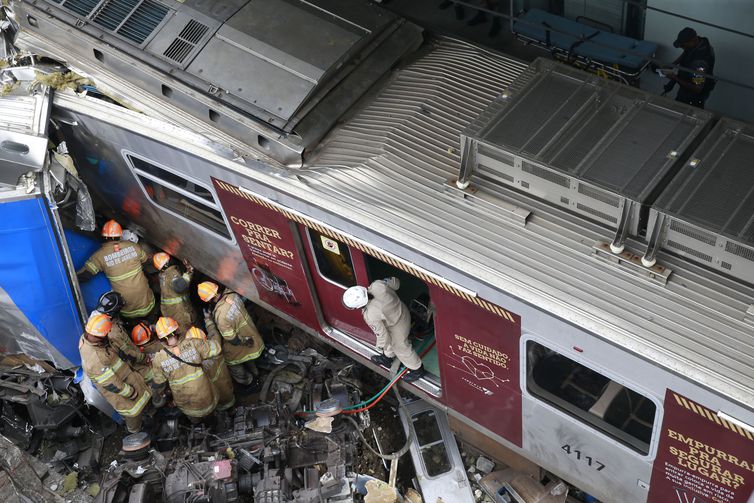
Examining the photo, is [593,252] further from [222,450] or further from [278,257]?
[222,450]

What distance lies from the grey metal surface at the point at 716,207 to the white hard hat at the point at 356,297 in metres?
2.36

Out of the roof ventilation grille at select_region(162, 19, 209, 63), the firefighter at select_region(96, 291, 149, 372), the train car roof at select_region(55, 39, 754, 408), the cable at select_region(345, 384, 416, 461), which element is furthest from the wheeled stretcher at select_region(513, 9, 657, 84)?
the firefighter at select_region(96, 291, 149, 372)

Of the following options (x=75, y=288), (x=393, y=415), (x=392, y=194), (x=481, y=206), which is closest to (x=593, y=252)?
(x=481, y=206)

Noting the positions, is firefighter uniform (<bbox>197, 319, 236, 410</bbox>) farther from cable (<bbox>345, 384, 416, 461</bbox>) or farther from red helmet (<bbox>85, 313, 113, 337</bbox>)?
cable (<bbox>345, 384, 416, 461</bbox>)

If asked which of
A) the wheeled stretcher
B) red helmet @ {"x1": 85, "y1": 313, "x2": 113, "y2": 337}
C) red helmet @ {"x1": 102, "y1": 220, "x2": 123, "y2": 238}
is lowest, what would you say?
red helmet @ {"x1": 85, "y1": 313, "x2": 113, "y2": 337}

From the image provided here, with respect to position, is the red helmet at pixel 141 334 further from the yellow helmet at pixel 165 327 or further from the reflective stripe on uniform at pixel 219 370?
the reflective stripe on uniform at pixel 219 370

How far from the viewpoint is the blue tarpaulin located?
25.8ft

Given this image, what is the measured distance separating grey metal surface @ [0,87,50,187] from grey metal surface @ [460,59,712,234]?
405 cm

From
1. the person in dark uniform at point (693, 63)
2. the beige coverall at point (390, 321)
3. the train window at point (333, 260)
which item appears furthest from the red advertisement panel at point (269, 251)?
the person in dark uniform at point (693, 63)

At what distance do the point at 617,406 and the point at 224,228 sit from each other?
12.7 feet

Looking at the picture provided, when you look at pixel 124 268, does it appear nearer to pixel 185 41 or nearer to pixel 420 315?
pixel 185 41

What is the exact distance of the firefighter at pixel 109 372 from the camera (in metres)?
7.87

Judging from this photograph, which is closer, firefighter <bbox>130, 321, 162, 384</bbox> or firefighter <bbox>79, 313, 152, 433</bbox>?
firefighter <bbox>79, 313, 152, 433</bbox>

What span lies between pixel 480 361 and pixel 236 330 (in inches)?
112
